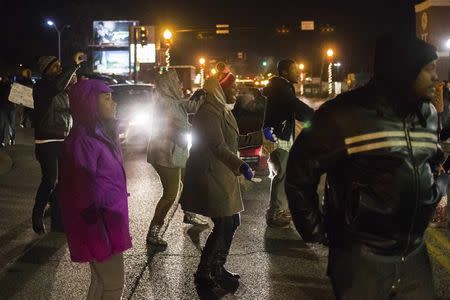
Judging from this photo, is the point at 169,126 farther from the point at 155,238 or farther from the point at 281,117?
the point at 281,117

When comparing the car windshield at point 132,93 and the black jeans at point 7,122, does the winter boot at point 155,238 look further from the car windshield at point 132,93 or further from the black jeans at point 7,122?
the car windshield at point 132,93

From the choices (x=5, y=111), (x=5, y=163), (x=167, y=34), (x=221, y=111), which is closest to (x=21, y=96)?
(x=221, y=111)

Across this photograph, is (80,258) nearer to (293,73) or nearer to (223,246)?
(223,246)

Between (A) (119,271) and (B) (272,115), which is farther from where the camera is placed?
(B) (272,115)

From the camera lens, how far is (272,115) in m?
7.15

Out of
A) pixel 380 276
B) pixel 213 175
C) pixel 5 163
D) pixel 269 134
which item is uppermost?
pixel 269 134

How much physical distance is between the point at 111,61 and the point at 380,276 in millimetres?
63742

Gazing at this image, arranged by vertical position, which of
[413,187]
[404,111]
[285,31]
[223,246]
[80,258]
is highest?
[285,31]

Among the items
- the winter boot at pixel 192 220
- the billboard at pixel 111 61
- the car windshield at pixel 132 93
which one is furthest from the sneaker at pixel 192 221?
the billboard at pixel 111 61

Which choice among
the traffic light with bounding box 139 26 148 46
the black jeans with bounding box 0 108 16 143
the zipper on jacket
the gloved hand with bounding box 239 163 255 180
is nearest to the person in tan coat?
the gloved hand with bounding box 239 163 255 180

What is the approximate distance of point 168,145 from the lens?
6.51 m

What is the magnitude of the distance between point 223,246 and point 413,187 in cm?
279

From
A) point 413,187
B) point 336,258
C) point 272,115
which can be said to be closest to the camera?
point 413,187

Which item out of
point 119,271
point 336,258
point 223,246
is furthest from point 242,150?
point 336,258
